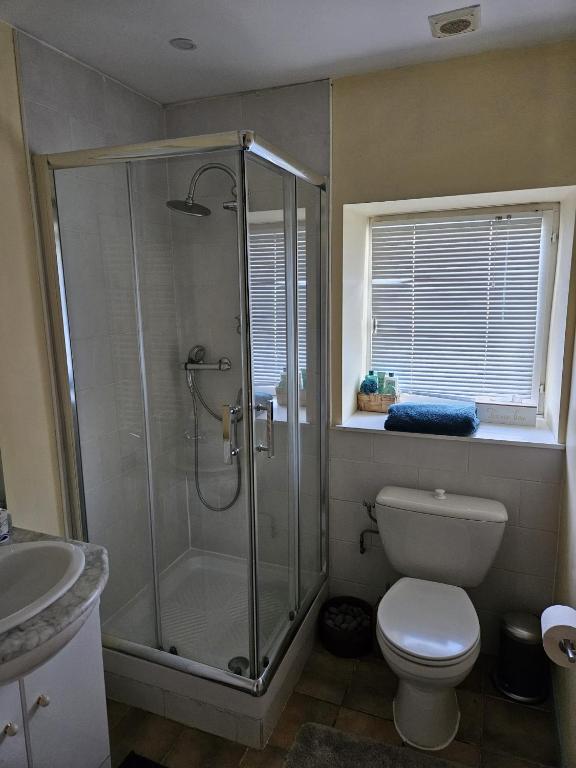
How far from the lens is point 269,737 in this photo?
1.94 metres

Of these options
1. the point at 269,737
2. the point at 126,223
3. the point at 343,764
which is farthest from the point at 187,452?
the point at 343,764

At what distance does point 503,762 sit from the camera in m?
1.85

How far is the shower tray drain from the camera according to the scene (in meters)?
1.92

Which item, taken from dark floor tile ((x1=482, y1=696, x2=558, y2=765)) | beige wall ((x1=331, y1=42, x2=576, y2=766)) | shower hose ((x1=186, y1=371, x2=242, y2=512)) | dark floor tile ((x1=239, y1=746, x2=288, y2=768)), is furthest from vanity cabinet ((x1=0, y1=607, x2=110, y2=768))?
beige wall ((x1=331, y1=42, x2=576, y2=766))

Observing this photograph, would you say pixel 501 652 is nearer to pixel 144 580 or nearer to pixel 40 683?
pixel 144 580

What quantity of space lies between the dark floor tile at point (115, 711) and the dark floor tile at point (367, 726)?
33.3 inches

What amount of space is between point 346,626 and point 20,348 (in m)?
1.85

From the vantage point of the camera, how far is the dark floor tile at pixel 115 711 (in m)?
2.01

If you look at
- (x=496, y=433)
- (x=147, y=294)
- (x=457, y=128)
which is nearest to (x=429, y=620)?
(x=496, y=433)

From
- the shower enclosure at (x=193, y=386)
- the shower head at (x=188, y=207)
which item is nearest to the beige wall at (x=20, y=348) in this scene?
the shower enclosure at (x=193, y=386)

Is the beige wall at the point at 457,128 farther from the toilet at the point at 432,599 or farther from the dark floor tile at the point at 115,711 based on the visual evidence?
the dark floor tile at the point at 115,711

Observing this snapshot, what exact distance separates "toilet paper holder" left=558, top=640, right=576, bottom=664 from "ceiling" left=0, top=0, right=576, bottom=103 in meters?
1.92

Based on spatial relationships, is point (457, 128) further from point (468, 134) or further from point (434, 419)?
point (434, 419)

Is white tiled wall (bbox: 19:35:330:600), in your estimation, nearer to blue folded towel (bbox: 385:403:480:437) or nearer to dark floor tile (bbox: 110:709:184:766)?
dark floor tile (bbox: 110:709:184:766)
